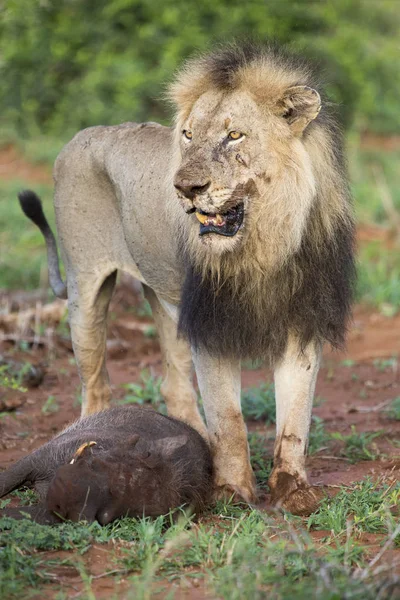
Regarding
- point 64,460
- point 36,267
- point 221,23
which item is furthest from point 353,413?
point 221,23

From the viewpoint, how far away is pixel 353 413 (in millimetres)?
5711

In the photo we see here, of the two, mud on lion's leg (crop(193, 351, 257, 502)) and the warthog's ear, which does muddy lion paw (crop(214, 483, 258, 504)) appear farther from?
the warthog's ear

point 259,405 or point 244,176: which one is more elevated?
point 244,176

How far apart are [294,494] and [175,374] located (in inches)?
56.5

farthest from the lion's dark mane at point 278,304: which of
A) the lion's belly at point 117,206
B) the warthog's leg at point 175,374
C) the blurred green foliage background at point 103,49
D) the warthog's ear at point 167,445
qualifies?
the blurred green foliage background at point 103,49

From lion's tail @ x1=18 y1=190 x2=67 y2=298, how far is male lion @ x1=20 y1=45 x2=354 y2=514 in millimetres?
945

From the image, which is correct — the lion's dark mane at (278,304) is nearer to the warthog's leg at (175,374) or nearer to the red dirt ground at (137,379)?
the red dirt ground at (137,379)

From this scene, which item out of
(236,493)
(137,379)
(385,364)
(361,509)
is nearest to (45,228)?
(137,379)

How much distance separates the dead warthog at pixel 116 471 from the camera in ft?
11.8

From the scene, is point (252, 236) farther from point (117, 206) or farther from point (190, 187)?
point (117, 206)

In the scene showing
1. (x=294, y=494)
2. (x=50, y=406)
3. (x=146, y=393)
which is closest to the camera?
(x=294, y=494)

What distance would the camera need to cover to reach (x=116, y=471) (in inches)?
146

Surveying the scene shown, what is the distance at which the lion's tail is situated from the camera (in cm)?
547

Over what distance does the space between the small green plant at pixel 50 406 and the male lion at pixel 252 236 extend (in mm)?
1289
